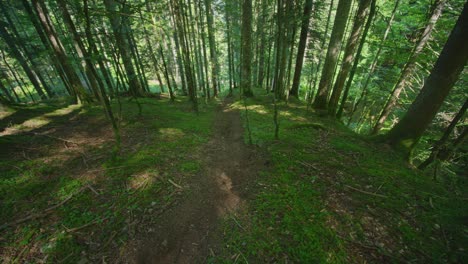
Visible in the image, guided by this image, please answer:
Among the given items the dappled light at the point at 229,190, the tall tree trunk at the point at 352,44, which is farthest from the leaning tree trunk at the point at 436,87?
the tall tree trunk at the point at 352,44

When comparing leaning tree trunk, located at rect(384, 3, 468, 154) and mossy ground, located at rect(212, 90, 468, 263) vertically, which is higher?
leaning tree trunk, located at rect(384, 3, 468, 154)

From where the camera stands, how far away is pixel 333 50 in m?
9.98

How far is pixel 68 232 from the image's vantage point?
Result: 3516mm

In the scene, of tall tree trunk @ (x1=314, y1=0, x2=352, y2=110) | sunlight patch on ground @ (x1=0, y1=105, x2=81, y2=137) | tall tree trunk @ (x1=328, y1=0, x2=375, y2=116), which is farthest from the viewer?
tall tree trunk @ (x1=314, y1=0, x2=352, y2=110)

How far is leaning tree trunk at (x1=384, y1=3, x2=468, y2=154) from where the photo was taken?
15.6 ft

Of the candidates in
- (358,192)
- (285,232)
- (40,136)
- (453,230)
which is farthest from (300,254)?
(40,136)

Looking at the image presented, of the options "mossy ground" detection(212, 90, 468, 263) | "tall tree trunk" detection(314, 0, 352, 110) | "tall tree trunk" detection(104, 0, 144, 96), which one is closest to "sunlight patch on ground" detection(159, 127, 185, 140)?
"tall tree trunk" detection(104, 0, 144, 96)

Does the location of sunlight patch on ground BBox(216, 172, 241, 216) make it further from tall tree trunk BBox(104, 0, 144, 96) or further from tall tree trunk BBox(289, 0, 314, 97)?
tall tree trunk BBox(289, 0, 314, 97)

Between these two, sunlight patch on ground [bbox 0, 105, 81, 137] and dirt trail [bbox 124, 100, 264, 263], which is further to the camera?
sunlight patch on ground [bbox 0, 105, 81, 137]

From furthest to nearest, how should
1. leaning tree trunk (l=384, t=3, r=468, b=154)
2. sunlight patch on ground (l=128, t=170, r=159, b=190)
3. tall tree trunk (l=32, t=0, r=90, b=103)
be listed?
tall tree trunk (l=32, t=0, r=90, b=103)
sunlight patch on ground (l=128, t=170, r=159, b=190)
leaning tree trunk (l=384, t=3, r=468, b=154)

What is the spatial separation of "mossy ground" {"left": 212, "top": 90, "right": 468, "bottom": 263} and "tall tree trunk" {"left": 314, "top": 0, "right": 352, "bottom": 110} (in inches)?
220

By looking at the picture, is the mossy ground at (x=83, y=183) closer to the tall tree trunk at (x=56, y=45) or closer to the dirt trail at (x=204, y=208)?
the dirt trail at (x=204, y=208)

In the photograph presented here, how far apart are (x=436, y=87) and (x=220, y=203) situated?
7.26 metres

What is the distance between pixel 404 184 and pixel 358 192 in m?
1.39
